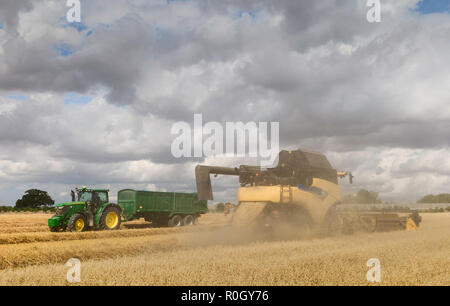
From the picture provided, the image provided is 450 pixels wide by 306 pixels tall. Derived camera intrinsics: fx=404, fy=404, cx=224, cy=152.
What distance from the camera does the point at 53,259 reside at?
13.9 meters

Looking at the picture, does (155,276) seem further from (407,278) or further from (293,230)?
(293,230)

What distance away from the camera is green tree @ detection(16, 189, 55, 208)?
3214 inches

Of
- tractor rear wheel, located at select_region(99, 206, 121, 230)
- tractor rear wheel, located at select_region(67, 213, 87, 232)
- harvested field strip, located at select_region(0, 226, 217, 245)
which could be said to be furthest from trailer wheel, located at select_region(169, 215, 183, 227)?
tractor rear wheel, located at select_region(67, 213, 87, 232)

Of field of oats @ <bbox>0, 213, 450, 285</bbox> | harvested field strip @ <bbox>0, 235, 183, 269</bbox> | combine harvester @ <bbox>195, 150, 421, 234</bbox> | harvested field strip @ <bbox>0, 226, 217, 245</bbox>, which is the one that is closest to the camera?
field of oats @ <bbox>0, 213, 450, 285</bbox>

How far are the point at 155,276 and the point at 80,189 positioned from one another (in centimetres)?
1395

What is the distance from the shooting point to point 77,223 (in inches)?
798

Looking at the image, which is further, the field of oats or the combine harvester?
the combine harvester

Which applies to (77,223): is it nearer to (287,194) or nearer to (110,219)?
(110,219)

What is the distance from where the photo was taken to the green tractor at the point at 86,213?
20312 mm

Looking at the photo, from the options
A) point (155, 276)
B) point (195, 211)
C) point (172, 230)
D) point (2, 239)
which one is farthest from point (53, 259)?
point (195, 211)

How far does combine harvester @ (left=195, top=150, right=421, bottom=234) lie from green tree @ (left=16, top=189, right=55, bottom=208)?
7404 cm

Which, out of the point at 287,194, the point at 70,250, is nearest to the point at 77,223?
the point at 70,250

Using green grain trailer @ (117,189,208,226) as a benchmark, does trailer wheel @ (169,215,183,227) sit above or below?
below

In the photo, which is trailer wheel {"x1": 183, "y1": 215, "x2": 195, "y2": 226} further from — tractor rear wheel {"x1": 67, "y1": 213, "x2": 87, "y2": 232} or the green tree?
the green tree
